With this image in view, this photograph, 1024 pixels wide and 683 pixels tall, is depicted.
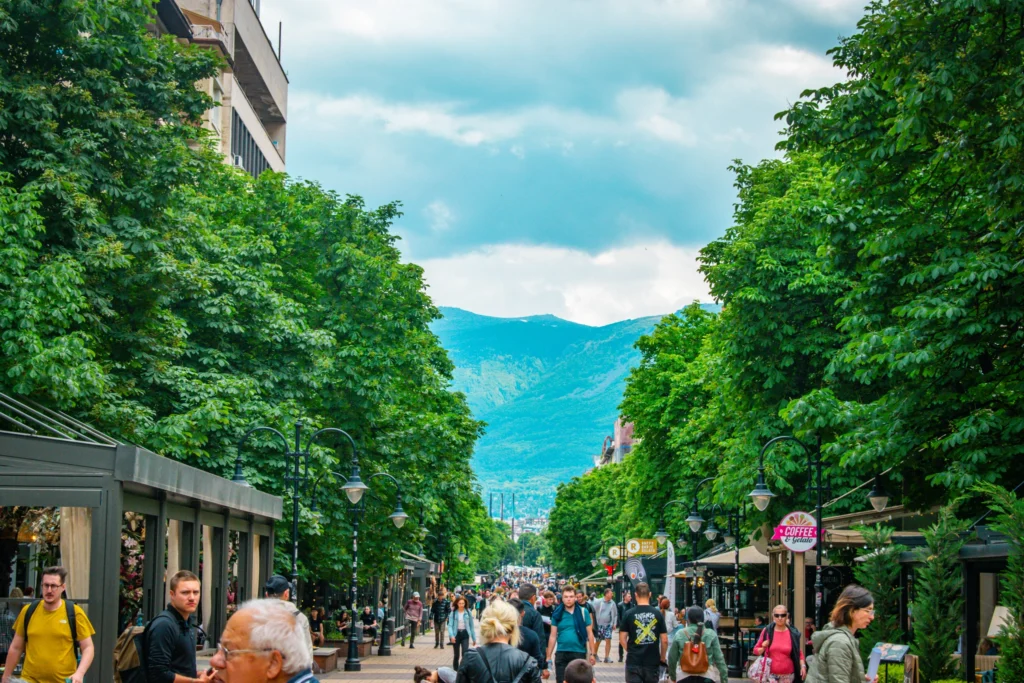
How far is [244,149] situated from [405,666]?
3272 cm

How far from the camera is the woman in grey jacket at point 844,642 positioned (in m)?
10.1

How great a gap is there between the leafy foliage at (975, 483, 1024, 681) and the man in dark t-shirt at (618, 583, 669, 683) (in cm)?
405

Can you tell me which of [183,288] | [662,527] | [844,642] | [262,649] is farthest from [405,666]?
[262,649]

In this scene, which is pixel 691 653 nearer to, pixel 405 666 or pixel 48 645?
pixel 48 645

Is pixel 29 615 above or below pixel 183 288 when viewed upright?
below

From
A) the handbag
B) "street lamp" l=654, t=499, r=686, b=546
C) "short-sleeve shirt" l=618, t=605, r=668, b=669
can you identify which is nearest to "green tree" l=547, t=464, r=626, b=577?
"street lamp" l=654, t=499, r=686, b=546

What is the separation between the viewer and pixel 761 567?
152 ft

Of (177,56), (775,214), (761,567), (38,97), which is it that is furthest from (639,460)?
(38,97)

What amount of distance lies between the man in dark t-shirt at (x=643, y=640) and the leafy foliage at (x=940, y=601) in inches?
133

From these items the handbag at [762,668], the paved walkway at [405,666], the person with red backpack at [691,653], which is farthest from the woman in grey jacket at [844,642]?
the paved walkway at [405,666]

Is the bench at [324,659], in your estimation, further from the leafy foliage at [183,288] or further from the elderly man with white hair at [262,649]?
the elderly man with white hair at [262,649]

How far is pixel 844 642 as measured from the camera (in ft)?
33.7

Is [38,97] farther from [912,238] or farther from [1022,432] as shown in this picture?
[1022,432]

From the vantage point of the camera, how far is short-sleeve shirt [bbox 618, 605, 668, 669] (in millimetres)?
16438
